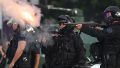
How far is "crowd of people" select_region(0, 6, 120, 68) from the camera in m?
8.50

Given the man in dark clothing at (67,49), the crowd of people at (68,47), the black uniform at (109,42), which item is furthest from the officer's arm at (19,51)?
the black uniform at (109,42)

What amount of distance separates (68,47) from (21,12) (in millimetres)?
1061

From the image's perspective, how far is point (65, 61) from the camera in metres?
8.92

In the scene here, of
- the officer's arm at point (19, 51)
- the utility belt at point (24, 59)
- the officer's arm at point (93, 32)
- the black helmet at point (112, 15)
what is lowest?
the utility belt at point (24, 59)

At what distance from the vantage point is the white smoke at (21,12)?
9.00m

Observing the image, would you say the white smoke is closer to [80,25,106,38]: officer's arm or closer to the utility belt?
the utility belt

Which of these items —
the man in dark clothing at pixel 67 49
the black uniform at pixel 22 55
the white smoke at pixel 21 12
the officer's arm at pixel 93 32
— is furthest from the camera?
the white smoke at pixel 21 12

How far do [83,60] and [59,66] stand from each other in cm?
43

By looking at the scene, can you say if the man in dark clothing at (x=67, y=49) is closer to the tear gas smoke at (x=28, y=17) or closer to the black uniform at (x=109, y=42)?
the tear gas smoke at (x=28, y=17)

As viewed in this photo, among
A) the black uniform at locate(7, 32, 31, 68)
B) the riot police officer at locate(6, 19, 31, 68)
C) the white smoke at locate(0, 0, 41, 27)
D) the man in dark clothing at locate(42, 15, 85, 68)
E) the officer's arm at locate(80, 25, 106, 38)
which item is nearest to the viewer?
the officer's arm at locate(80, 25, 106, 38)

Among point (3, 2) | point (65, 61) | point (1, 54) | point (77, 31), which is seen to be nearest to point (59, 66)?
point (65, 61)

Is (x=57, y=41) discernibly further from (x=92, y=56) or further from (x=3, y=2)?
(x=3, y=2)

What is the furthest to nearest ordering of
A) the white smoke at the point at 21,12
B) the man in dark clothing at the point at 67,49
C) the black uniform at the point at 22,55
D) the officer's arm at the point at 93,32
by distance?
1. the white smoke at the point at 21,12
2. the man in dark clothing at the point at 67,49
3. the black uniform at the point at 22,55
4. the officer's arm at the point at 93,32

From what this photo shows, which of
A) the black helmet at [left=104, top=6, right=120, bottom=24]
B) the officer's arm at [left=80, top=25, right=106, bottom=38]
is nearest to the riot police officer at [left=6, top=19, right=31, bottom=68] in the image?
the officer's arm at [left=80, top=25, right=106, bottom=38]
